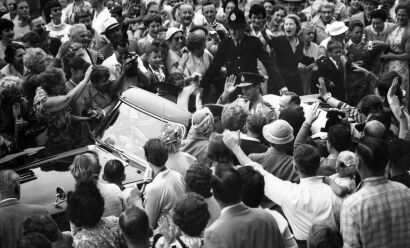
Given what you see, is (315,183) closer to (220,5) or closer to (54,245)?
(54,245)

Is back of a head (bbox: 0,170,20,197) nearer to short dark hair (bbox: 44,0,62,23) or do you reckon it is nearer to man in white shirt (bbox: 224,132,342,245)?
man in white shirt (bbox: 224,132,342,245)

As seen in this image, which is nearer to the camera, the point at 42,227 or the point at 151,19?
the point at 42,227

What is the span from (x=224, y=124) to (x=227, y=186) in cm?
271

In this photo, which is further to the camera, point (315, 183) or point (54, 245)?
point (315, 183)

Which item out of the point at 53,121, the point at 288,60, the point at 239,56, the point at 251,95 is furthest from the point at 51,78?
the point at 288,60

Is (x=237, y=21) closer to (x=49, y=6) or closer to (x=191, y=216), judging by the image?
(x=49, y=6)

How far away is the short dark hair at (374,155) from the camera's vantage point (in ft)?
17.8

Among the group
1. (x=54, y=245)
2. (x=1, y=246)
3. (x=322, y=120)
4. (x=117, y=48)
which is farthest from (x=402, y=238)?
(x=117, y=48)

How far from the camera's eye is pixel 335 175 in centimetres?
663

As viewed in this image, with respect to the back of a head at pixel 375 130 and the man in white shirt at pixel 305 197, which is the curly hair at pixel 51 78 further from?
the man in white shirt at pixel 305 197

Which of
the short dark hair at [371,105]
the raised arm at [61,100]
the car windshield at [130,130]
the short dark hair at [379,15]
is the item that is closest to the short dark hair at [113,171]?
the car windshield at [130,130]

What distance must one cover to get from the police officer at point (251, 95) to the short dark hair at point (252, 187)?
3396mm

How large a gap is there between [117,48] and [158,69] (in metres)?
0.67

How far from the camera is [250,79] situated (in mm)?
9570
